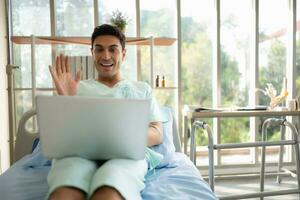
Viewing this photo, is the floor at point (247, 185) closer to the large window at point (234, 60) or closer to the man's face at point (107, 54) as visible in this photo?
the large window at point (234, 60)

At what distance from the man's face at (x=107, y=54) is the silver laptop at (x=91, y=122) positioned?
0.61 metres

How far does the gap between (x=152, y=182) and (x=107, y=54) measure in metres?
0.66

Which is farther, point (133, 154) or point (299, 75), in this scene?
point (299, 75)

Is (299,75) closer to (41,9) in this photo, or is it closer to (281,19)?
(281,19)

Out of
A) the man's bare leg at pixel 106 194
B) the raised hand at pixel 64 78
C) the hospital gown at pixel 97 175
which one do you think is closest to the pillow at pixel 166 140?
the hospital gown at pixel 97 175

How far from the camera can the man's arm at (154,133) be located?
4.72 feet

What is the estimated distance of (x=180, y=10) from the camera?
299 centimetres

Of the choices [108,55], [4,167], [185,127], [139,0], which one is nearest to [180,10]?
[139,0]

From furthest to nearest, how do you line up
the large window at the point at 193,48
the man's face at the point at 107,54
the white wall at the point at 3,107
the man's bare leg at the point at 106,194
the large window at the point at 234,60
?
the large window at the point at 234,60 → the large window at the point at 193,48 → the white wall at the point at 3,107 → the man's face at the point at 107,54 → the man's bare leg at the point at 106,194

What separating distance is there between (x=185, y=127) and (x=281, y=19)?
1544 millimetres

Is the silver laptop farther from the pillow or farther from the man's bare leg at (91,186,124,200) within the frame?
the pillow

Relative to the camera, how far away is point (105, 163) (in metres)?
1.10

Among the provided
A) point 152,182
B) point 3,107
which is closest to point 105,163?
point 152,182

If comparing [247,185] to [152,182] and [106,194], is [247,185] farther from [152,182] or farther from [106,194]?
[106,194]
